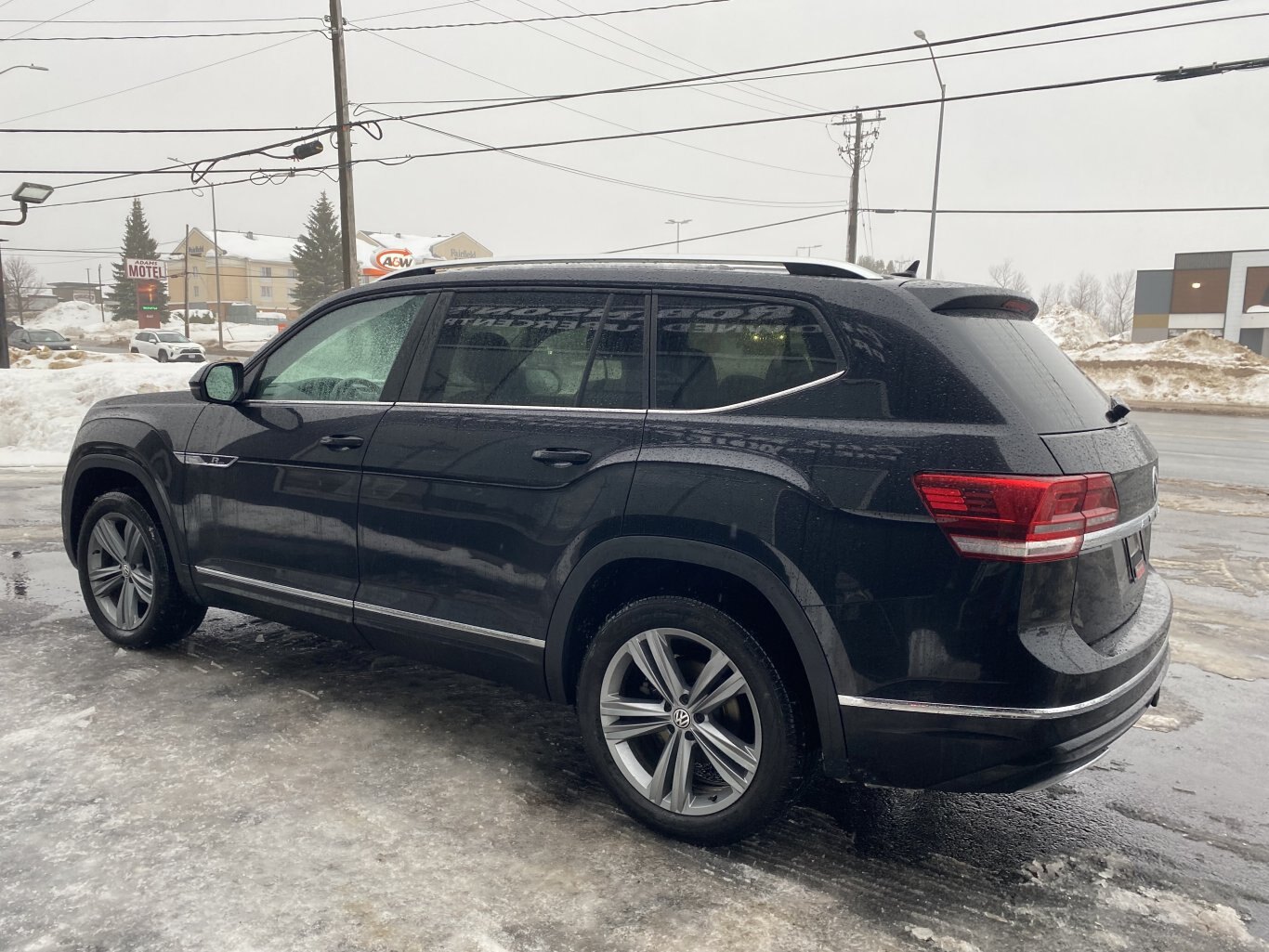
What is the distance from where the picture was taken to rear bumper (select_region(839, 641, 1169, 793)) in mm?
2625

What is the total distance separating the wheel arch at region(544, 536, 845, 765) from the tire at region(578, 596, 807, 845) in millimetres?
86

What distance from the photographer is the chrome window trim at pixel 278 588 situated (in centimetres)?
398

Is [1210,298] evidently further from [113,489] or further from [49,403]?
[113,489]

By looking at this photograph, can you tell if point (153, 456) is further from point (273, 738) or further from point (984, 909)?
point (984, 909)

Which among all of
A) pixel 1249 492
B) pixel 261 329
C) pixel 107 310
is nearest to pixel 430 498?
pixel 1249 492

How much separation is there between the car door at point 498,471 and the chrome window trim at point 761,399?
0.41 ft

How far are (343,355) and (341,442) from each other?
18.8 inches

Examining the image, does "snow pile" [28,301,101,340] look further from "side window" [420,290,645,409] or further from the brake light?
the brake light

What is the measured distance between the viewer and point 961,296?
2977 millimetres

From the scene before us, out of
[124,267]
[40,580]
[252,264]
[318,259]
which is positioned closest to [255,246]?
[252,264]

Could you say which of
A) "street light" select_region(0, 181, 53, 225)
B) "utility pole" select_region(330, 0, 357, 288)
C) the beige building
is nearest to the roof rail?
"utility pole" select_region(330, 0, 357, 288)

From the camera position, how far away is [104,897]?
2787 millimetres

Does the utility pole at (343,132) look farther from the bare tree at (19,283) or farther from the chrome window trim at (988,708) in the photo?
the bare tree at (19,283)

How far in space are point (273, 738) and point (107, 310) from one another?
110203 mm
